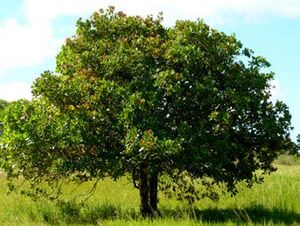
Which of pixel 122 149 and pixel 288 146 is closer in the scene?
pixel 122 149

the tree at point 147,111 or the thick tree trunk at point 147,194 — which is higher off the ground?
the tree at point 147,111

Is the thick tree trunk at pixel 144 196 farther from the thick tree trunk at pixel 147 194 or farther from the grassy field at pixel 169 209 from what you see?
the grassy field at pixel 169 209

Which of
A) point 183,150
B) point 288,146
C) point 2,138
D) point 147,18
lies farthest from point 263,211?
point 2,138

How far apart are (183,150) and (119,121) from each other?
216cm

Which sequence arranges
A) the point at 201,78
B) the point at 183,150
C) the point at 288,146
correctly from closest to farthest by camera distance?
the point at 183,150, the point at 201,78, the point at 288,146

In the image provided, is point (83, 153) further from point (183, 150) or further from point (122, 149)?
point (183, 150)

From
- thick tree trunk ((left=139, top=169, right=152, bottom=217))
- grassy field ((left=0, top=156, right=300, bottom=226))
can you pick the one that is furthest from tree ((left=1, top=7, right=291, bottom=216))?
grassy field ((left=0, top=156, right=300, bottom=226))

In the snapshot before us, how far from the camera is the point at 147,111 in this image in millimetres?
17516

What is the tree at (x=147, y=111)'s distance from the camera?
17.7 m

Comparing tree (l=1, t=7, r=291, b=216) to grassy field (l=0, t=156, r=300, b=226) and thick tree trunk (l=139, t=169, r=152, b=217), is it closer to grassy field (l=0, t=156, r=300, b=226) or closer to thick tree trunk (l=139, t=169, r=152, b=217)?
thick tree trunk (l=139, t=169, r=152, b=217)

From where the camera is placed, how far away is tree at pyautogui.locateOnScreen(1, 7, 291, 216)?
17.7 meters

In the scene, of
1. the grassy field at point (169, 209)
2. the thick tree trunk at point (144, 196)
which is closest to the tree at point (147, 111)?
the thick tree trunk at point (144, 196)

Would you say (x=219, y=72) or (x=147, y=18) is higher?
(x=147, y=18)

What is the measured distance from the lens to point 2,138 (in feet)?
63.9
